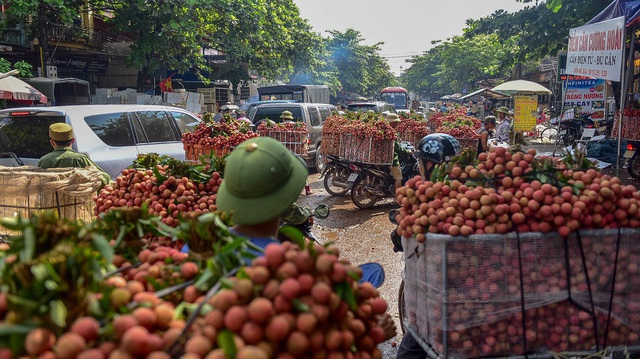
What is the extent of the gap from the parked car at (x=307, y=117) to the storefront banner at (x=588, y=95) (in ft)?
27.2

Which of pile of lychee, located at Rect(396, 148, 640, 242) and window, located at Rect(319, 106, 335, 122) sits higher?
window, located at Rect(319, 106, 335, 122)

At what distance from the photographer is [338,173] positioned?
36.1ft

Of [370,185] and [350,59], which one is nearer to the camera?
[370,185]

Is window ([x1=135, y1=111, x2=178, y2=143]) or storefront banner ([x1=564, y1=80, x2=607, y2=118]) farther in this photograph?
storefront banner ([x1=564, y1=80, x2=607, y2=118])

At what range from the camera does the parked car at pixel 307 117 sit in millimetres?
14938

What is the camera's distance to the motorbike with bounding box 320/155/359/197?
417 inches

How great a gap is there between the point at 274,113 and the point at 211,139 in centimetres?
731

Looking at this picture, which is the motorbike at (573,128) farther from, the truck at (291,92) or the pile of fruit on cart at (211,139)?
the pile of fruit on cart at (211,139)

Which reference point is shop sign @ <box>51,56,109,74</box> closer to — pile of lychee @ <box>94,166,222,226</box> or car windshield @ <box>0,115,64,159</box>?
car windshield @ <box>0,115,64,159</box>

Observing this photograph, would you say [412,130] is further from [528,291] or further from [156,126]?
[528,291]

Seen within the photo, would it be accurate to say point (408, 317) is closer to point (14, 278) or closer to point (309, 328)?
point (309, 328)

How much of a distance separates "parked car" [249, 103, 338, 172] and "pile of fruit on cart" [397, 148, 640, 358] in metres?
11.6

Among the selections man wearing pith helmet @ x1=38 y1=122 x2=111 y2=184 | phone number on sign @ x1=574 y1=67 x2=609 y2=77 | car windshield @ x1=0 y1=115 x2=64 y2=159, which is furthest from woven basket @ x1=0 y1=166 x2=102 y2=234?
phone number on sign @ x1=574 y1=67 x2=609 y2=77

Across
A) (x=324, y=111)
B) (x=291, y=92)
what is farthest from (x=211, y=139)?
(x=291, y=92)
